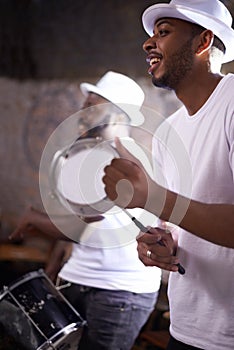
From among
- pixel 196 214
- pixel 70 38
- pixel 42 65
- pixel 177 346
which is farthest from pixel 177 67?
pixel 42 65

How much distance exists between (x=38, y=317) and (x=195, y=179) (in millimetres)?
985

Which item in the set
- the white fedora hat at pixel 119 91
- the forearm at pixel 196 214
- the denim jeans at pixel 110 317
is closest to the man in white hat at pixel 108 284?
the denim jeans at pixel 110 317

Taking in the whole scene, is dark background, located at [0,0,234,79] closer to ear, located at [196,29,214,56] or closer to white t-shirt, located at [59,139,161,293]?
white t-shirt, located at [59,139,161,293]

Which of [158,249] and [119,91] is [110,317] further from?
[119,91]

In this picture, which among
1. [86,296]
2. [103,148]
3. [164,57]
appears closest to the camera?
[164,57]

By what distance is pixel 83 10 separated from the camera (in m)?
5.04

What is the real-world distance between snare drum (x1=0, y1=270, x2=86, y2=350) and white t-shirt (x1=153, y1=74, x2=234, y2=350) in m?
0.70

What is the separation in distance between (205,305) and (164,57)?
71 centimetres

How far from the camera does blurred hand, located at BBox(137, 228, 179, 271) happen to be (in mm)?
A: 1613

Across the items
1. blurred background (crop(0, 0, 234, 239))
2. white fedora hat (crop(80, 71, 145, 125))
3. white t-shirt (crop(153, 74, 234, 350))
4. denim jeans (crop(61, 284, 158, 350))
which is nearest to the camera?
white t-shirt (crop(153, 74, 234, 350))

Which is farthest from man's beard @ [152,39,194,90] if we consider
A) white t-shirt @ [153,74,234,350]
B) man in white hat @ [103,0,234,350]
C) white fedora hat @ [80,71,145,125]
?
white fedora hat @ [80,71,145,125]

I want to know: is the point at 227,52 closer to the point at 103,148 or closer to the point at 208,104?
the point at 208,104

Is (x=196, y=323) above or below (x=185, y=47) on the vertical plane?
→ below

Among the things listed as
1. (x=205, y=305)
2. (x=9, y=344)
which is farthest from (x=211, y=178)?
(x=9, y=344)
